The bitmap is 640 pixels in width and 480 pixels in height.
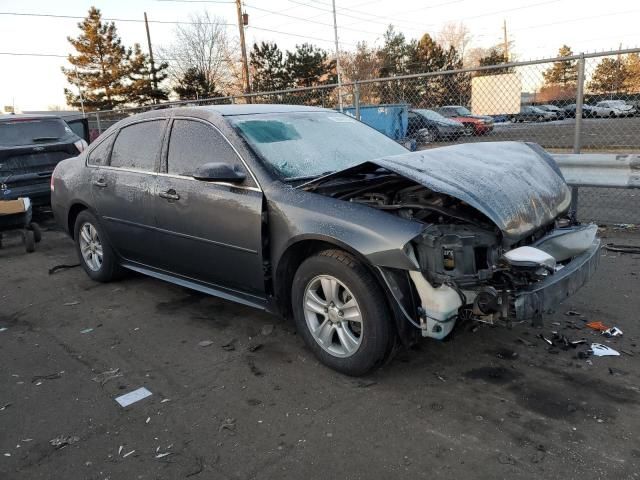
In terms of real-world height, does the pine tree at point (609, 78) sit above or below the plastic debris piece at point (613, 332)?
above

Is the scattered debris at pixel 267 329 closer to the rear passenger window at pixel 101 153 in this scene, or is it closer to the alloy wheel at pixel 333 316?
the alloy wheel at pixel 333 316

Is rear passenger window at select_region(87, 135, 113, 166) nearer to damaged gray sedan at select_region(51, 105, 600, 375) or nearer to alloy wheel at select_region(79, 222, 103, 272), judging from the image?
damaged gray sedan at select_region(51, 105, 600, 375)

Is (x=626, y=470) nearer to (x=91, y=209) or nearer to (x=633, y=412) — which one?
(x=633, y=412)

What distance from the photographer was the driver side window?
13.0 ft

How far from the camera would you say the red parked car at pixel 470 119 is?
8836 mm

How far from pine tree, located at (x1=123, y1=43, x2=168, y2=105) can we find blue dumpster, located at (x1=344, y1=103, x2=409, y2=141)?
36.6 meters

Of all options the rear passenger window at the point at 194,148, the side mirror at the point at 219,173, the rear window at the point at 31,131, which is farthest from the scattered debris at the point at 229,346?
the rear window at the point at 31,131

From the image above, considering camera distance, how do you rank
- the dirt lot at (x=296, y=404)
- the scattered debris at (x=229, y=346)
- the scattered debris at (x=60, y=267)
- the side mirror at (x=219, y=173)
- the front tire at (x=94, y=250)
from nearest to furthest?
the dirt lot at (x=296, y=404) < the side mirror at (x=219, y=173) < the scattered debris at (x=229, y=346) < the front tire at (x=94, y=250) < the scattered debris at (x=60, y=267)

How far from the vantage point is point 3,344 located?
13.8 ft

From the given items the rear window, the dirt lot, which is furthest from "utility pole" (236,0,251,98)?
the dirt lot

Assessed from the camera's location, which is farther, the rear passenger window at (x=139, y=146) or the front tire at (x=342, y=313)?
the rear passenger window at (x=139, y=146)

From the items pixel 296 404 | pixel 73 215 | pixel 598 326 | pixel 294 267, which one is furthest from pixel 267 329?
pixel 73 215

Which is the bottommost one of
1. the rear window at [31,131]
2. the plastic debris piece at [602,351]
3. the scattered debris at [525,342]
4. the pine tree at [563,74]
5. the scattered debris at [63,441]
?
the plastic debris piece at [602,351]

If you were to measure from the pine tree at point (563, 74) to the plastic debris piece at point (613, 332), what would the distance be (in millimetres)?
4069
